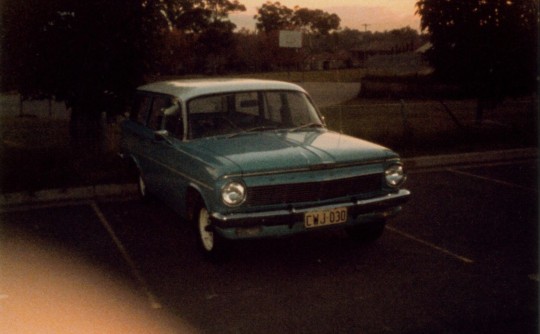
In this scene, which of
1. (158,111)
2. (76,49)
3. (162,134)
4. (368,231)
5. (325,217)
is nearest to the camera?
(325,217)

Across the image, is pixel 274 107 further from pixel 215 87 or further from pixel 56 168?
pixel 56 168

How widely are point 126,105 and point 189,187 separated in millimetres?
5408

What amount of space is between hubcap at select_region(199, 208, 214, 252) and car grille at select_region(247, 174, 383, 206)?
2.06ft

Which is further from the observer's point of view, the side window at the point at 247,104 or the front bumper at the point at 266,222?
the side window at the point at 247,104

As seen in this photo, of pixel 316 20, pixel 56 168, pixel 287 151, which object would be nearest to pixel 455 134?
pixel 56 168

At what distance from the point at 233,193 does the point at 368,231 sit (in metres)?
1.77

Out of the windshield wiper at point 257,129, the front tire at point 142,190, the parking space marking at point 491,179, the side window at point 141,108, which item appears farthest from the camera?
the parking space marking at point 491,179

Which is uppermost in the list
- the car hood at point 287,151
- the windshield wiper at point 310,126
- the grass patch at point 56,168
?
the windshield wiper at point 310,126

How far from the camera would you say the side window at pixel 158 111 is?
23.5 ft

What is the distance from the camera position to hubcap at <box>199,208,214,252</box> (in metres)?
5.96

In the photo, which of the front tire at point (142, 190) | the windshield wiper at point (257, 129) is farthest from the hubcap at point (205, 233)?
the front tire at point (142, 190)

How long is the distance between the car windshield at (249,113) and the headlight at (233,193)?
3.76ft

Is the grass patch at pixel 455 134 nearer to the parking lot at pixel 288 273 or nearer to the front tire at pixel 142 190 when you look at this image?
the parking lot at pixel 288 273

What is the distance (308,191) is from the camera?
222 inches
